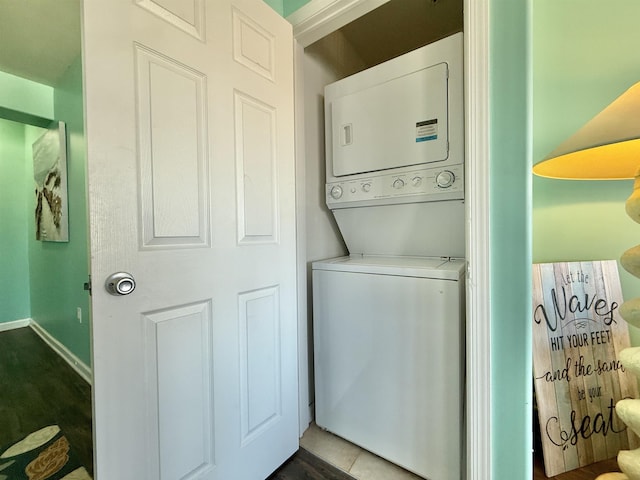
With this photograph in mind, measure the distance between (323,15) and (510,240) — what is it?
1281mm

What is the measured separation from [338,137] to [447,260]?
89 centimetres

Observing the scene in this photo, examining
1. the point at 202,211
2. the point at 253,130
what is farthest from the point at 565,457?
the point at 253,130

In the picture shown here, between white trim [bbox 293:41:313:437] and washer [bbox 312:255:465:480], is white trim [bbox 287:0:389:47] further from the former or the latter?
washer [bbox 312:255:465:480]

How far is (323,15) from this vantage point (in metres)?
1.21

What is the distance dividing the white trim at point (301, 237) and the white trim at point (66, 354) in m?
1.89

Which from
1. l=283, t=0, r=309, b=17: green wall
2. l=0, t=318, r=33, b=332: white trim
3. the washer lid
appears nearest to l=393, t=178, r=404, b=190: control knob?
the washer lid

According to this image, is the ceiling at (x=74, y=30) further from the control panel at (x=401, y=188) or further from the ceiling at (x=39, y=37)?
the control panel at (x=401, y=188)

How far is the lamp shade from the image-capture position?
0.52 m

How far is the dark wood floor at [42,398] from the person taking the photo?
143cm

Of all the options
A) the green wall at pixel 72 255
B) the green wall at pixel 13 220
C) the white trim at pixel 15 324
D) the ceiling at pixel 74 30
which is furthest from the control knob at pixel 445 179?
the white trim at pixel 15 324

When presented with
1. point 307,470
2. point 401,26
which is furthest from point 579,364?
point 401,26

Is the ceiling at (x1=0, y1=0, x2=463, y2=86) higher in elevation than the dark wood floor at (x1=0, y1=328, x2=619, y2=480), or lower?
higher

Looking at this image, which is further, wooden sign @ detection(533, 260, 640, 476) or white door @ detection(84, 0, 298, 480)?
wooden sign @ detection(533, 260, 640, 476)

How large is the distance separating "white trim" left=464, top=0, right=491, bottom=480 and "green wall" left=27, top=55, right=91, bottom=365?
237cm
